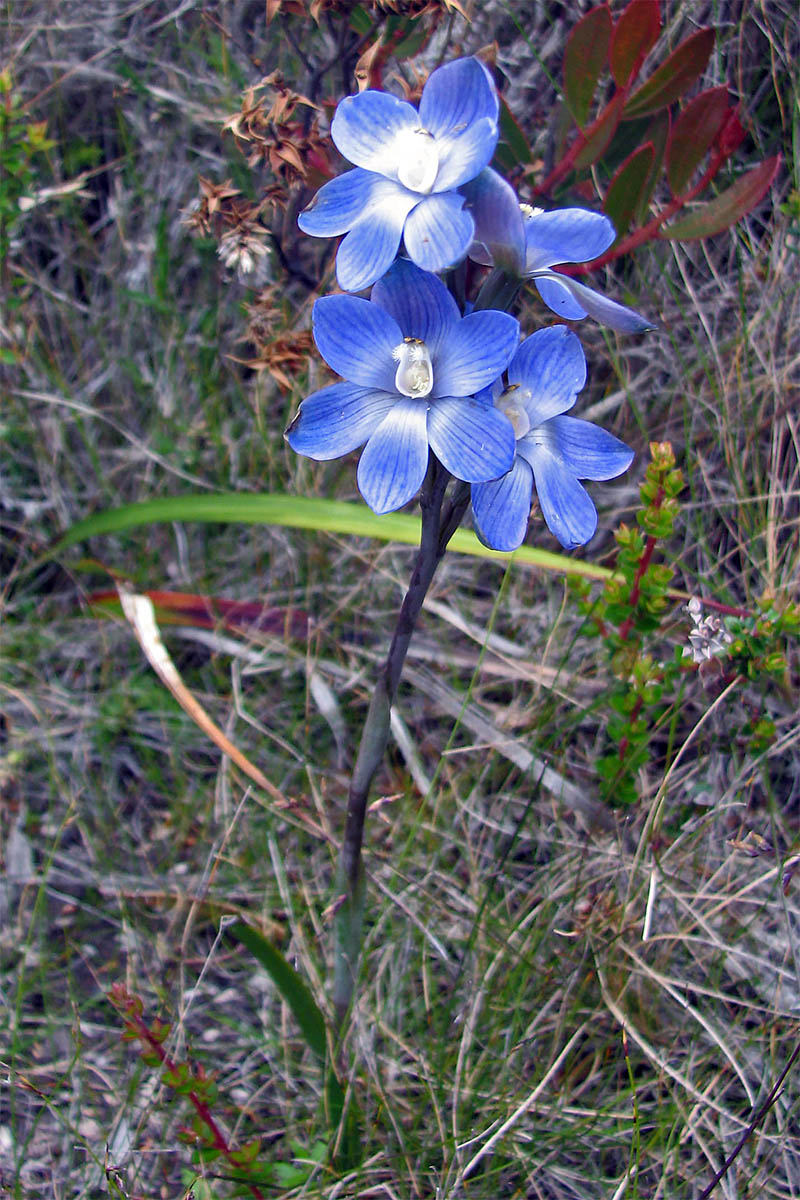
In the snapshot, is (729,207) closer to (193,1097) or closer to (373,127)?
(373,127)

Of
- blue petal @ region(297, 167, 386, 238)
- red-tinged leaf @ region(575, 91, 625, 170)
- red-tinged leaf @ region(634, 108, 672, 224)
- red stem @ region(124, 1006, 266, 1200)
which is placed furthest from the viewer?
red-tinged leaf @ region(634, 108, 672, 224)

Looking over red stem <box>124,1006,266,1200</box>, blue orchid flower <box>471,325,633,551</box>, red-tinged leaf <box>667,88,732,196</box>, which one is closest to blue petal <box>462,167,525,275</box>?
blue orchid flower <box>471,325,633,551</box>

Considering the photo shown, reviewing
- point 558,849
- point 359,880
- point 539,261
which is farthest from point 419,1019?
point 539,261

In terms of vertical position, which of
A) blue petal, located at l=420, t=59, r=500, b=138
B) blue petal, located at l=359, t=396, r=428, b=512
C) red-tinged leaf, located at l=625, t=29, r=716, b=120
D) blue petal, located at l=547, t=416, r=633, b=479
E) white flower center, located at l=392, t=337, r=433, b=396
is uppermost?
blue petal, located at l=420, t=59, r=500, b=138

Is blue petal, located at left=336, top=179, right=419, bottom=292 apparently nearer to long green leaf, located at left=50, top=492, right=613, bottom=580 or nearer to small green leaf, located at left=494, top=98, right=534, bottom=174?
long green leaf, located at left=50, top=492, right=613, bottom=580

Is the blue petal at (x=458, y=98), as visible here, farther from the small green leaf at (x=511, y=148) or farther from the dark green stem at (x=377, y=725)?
the small green leaf at (x=511, y=148)

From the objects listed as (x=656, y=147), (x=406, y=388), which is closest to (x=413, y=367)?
(x=406, y=388)

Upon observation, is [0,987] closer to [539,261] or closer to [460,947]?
[460,947]
